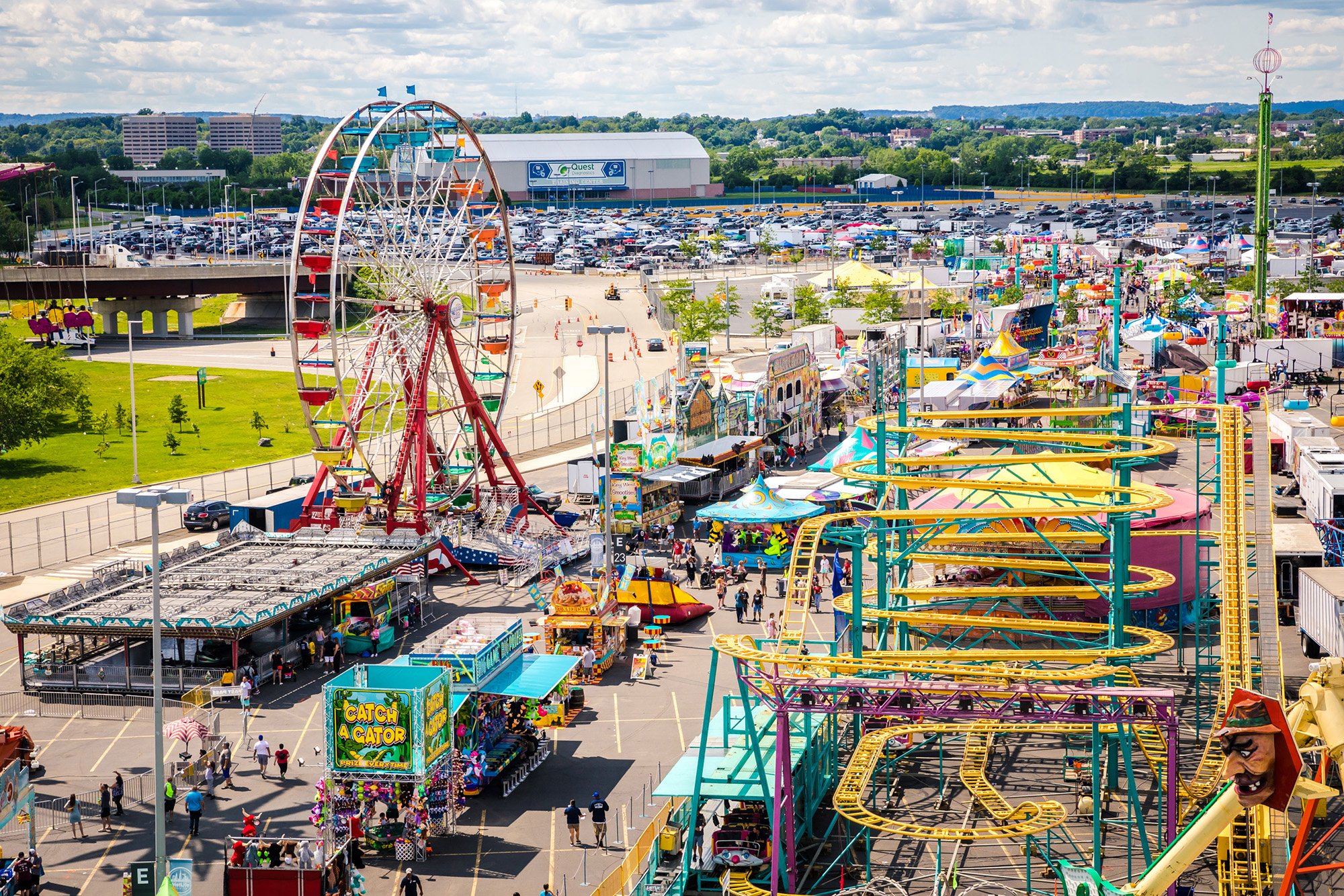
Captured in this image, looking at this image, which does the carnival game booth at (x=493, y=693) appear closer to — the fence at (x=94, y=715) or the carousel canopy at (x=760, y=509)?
the fence at (x=94, y=715)

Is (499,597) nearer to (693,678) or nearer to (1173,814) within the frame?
(693,678)

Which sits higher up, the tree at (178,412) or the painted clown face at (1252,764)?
the painted clown face at (1252,764)

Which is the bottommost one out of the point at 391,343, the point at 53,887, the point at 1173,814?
the point at 53,887

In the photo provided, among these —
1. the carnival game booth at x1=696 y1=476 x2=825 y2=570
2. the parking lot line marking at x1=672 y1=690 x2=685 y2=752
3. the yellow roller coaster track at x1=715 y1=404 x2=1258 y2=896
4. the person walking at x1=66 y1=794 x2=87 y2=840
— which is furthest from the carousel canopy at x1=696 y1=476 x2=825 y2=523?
the person walking at x1=66 y1=794 x2=87 y2=840

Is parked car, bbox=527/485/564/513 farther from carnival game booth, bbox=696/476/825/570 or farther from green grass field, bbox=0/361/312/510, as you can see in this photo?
green grass field, bbox=0/361/312/510

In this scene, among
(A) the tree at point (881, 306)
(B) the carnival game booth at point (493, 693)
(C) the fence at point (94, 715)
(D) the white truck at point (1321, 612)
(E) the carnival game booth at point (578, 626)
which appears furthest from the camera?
(A) the tree at point (881, 306)

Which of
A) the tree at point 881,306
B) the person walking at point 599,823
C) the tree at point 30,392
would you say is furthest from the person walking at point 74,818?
the tree at point 881,306

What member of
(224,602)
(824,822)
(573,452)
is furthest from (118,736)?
(573,452)

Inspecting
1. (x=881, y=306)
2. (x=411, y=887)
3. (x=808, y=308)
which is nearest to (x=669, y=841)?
(x=411, y=887)
